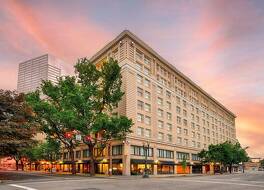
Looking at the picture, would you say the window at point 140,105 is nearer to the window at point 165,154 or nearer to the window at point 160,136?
the window at point 160,136

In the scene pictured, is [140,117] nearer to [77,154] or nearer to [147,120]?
[147,120]

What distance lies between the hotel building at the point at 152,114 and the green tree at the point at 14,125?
75.5ft

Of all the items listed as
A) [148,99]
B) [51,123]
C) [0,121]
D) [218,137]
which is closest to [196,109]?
[218,137]

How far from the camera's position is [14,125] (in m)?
35.5

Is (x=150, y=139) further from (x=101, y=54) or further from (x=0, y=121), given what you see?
(x=0, y=121)

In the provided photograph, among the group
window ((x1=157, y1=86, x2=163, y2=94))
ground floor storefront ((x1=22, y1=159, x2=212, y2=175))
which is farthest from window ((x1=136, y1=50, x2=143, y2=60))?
ground floor storefront ((x1=22, y1=159, x2=212, y2=175))

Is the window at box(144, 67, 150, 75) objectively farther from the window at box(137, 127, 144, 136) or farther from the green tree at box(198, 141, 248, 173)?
the green tree at box(198, 141, 248, 173)

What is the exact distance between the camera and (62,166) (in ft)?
288

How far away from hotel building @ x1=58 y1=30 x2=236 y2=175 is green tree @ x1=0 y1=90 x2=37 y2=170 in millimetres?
23024

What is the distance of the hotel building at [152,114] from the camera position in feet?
196

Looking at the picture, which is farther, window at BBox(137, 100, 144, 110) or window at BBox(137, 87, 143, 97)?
window at BBox(137, 87, 143, 97)

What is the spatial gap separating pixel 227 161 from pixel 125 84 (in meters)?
53.2

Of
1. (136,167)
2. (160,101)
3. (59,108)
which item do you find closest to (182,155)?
(160,101)

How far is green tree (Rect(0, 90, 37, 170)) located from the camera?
113 feet
